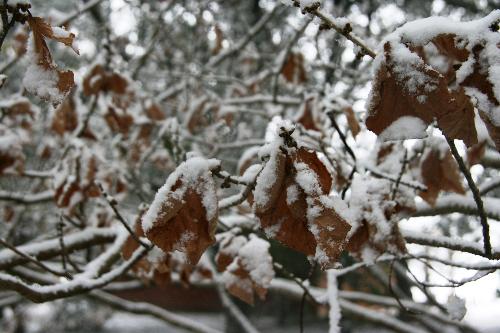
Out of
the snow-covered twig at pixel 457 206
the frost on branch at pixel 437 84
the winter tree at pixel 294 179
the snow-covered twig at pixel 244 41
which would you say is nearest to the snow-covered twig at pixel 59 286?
the winter tree at pixel 294 179

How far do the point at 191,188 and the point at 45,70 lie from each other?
1.53 ft

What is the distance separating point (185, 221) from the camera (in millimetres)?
1135

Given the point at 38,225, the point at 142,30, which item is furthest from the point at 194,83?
the point at 38,225

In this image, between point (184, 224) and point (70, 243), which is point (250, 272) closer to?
point (184, 224)

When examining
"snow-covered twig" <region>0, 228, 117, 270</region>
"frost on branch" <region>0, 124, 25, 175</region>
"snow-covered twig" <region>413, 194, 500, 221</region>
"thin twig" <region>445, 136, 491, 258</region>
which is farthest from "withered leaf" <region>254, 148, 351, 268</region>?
"frost on branch" <region>0, 124, 25, 175</region>

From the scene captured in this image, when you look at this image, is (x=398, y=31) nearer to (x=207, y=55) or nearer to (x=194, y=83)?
(x=194, y=83)

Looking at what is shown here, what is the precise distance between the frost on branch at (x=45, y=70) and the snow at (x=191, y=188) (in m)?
0.34

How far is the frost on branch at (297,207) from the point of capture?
1042 millimetres

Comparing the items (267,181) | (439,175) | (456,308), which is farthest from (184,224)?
(439,175)

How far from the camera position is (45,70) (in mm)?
1160

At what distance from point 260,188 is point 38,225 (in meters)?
5.76

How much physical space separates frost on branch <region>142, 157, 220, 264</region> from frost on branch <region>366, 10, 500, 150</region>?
41 centimetres

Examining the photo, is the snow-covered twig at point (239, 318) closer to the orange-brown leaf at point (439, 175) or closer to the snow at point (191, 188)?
the orange-brown leaf at point (439, 175)

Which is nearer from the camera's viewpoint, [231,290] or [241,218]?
[231,290]
